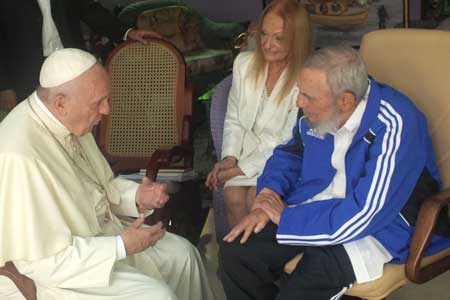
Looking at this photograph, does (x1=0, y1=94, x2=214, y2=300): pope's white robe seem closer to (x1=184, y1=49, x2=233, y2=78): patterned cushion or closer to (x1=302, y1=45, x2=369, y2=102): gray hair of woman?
(x1=302, y1=45, x2=369, y2=102): gray hair of woman

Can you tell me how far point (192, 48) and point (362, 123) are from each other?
445 cm

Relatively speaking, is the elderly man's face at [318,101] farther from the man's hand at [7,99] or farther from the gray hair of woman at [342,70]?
the man's hand at [7,99]

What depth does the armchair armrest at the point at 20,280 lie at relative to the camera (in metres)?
1.98

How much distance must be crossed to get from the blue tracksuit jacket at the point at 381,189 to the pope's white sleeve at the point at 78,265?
59cm

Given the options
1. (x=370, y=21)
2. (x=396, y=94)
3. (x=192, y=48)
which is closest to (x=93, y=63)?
(x=396, y=94)

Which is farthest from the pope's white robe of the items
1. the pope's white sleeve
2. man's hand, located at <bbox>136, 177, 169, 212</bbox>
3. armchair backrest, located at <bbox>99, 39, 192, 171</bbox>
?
armchair backrest, located at <bbox>99, 39, 192, 171</bbox>

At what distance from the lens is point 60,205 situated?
211 centimetres

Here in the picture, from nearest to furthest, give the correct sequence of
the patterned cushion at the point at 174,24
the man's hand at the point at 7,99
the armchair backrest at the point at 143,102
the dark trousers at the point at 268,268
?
the dark trousers at the point at 268,268 → the man's hand at the point at 7,99 → the armchair backrest at the point at 143,102 → the patterned cushion at the point at 174,24

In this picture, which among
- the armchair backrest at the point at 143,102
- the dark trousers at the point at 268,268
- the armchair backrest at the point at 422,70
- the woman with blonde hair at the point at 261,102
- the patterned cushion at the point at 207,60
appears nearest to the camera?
the dark trousers at the point at 268,268

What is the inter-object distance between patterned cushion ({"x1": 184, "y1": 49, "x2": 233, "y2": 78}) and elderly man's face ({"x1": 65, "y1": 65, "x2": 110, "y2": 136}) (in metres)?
3.92

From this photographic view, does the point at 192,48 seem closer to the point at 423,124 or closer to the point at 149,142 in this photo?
the point at 149,142

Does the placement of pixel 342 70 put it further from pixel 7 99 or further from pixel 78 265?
pixel 7 99

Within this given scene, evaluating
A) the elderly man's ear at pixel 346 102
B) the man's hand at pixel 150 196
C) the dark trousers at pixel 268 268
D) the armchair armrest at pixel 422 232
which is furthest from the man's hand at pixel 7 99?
the armchair armrest at pixel 422 232

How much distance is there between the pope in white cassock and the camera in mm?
→ 1991
